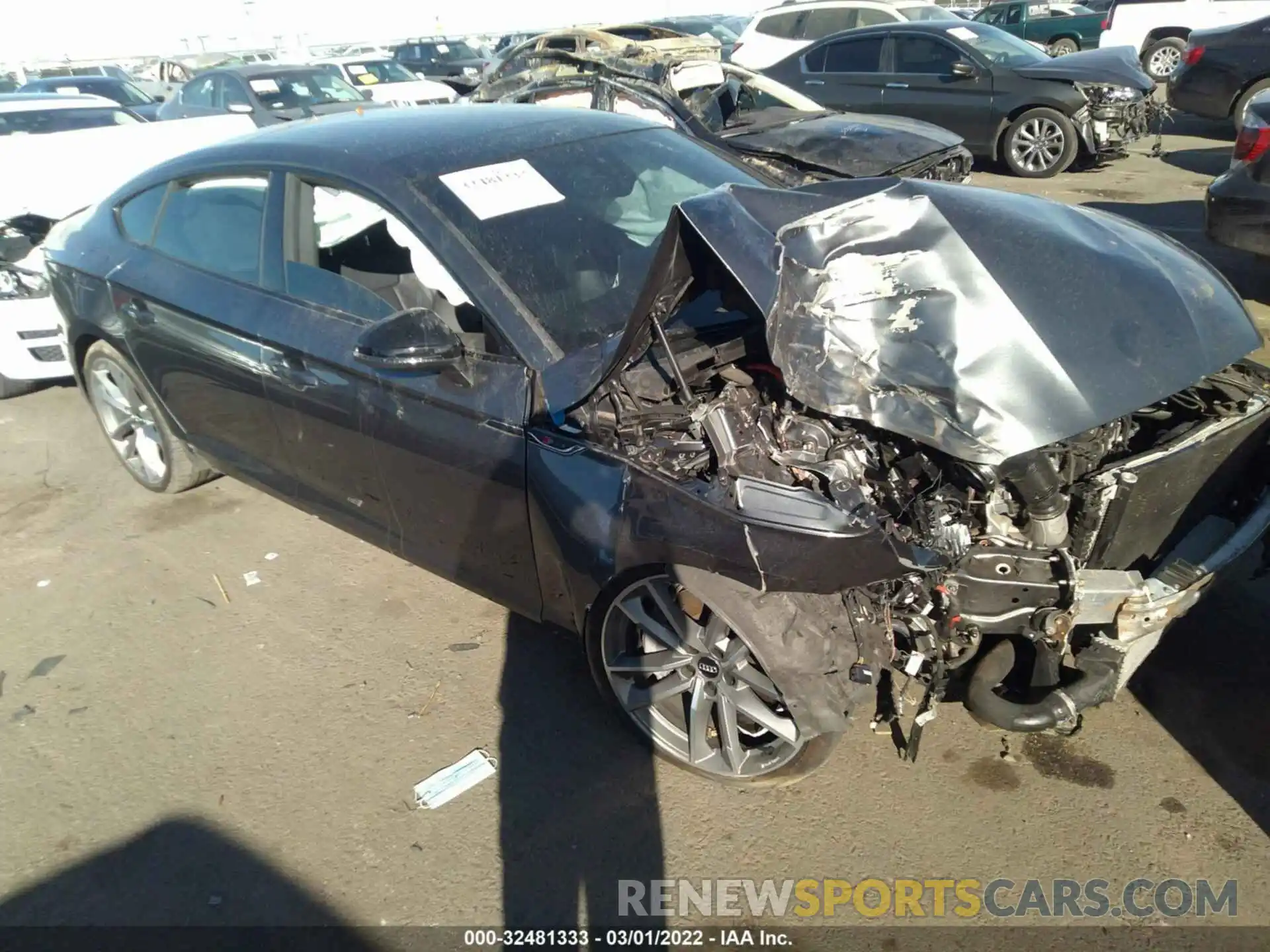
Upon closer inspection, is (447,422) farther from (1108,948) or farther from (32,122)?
(32,122)

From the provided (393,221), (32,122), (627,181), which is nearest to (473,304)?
(393,221)

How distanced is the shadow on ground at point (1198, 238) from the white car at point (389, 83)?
8.40 m

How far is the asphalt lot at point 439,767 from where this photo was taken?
2.41m

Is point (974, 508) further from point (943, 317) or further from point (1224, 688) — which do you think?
point (1224, 688)

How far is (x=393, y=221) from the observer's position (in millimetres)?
3119

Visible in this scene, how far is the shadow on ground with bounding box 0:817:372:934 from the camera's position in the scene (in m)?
2.37

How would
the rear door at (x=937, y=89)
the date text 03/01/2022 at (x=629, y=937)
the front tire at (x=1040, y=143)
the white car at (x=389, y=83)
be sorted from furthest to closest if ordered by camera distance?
the white car at (x=389, y=83)
the rear door at (x=937, y=89)
the front tire at (x=1040, y=143)
the date text 03/01/2022 at (x=629, y=937)

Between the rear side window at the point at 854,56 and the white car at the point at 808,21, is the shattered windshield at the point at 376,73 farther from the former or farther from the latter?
the rear side window at the point at 854,56

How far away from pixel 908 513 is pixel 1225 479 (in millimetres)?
1146

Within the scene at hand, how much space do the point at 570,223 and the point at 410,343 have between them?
76 cm

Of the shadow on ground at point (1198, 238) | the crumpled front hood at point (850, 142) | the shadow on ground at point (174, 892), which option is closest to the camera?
the shadow on ground at point (174, 892)

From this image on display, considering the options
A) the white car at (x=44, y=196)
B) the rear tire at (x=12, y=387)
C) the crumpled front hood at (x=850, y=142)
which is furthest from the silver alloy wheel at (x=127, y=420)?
the crumpled front hood at (x=850, y=142)

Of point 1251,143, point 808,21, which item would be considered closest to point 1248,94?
point 808,21

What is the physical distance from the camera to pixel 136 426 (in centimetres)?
447
